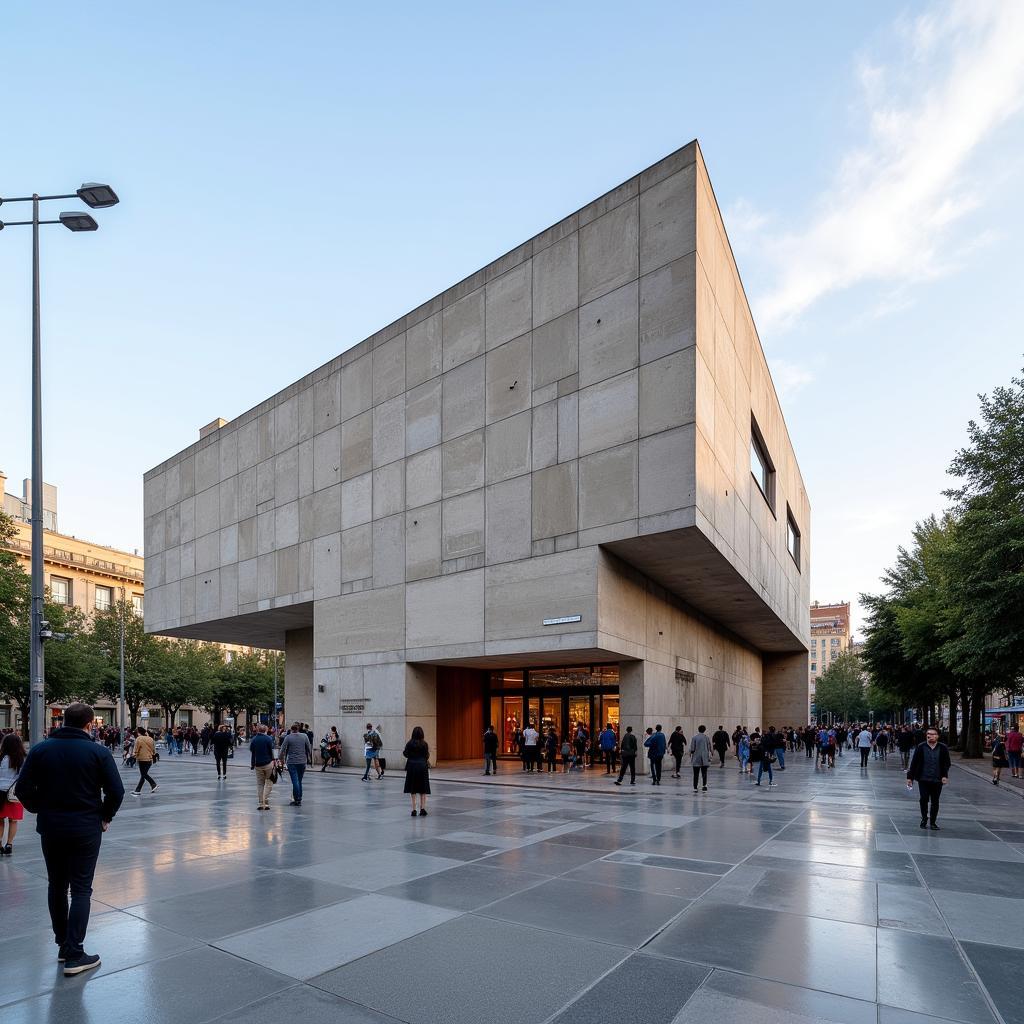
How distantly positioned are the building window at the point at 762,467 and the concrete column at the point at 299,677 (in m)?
21.5

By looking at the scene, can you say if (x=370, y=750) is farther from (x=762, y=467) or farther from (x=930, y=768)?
(x=762, y=467)

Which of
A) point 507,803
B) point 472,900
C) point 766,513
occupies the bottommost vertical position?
point 507,803

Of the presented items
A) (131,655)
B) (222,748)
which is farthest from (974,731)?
(131,655)

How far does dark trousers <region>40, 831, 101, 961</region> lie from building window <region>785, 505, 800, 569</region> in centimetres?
3735

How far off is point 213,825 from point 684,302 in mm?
15806

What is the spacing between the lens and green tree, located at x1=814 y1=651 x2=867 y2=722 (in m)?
114

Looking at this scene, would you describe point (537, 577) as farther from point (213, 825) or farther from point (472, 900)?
point (472, 900)

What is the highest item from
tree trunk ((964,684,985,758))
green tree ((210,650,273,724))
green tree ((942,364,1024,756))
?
green tree ((942,364,1024,756))

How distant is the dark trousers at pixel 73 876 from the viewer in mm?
5688

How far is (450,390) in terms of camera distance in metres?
25.7

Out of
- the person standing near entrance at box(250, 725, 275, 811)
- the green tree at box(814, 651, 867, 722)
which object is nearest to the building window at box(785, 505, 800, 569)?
the person standing near entrance at box(250, 725, 275, 811)

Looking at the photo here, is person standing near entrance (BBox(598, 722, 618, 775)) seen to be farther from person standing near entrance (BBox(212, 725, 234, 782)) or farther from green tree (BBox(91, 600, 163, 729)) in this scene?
green tree (BBox(91, 600, 163, 729))

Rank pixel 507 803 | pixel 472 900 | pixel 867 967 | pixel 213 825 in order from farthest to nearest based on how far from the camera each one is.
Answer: pixel 507 803, pixel 213 825, pixel 472 900, pixel 867 967

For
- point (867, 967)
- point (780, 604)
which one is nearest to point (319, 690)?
point (780, 604)
